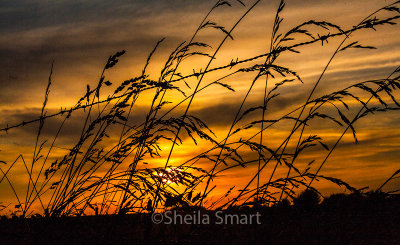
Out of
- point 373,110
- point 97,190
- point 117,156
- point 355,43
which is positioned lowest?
point 97,190

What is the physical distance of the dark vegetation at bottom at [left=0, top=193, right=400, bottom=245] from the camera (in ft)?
9.12

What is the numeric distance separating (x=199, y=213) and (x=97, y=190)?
2.63 ft

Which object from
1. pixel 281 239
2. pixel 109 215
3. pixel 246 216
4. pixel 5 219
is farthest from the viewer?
pixel 5 219

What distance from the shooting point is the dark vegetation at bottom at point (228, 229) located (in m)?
2.78

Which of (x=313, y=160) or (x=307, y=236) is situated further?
(x=307, y=236)

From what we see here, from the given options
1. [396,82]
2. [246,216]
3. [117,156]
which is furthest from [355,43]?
[117,156]

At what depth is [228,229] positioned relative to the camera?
3363mm

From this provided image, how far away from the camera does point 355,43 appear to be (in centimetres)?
312

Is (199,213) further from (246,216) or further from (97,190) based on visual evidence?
(97,190)

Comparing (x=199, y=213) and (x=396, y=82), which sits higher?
(x=396, y=82)

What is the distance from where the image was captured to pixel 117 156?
10.4ft

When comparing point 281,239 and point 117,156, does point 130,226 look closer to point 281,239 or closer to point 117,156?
point 117,156

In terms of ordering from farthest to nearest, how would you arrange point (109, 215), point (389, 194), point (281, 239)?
point (281, 239)
point (109, 215)
point (389, 194)

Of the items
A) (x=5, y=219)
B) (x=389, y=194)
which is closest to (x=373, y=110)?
(x=389, y=194)
